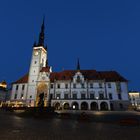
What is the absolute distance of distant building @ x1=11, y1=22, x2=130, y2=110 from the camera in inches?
1710

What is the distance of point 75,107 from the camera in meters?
44.3

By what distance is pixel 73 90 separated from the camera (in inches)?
1837

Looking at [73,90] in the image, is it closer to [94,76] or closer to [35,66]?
[94,76]

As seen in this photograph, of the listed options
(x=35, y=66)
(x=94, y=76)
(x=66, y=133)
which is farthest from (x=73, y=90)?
(x=66, y=133)

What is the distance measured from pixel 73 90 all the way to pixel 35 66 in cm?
2070

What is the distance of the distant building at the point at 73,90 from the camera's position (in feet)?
143

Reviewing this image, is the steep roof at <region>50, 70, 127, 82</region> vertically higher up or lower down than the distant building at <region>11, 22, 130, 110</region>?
higher up

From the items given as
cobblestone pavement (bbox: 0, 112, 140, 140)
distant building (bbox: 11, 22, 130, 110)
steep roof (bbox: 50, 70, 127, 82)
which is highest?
steep roof (bbox: 50, 70, 127, 82)

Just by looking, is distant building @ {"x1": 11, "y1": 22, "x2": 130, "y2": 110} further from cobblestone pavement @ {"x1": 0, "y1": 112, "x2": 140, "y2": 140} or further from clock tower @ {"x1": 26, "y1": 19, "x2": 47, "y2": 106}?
cobblestone pavement @ {"x1": 0, "y1": 112, "x2": 140, "y2": 140}

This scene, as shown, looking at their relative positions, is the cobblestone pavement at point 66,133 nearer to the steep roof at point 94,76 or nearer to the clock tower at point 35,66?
the steep roof at point 94,76

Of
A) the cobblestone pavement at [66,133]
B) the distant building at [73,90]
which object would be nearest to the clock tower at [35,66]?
the distant building at [73,90]

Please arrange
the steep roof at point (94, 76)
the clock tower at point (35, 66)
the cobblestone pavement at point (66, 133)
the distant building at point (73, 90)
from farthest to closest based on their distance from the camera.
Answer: the clock tower at point (35, 66)
the steep roof at point (94, 76)
the distant building at point (73, 90)
the cobblestone pavement at point (66, 133)

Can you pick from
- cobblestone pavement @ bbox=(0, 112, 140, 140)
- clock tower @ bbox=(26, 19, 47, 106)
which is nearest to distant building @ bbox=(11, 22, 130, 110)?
clock tower @ bbox=(26, 19, 47, 106)

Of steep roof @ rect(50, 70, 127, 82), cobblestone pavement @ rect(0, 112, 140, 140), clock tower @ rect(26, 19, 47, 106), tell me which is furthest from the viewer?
clock tower @ rect(26, 19, 47, 106)
